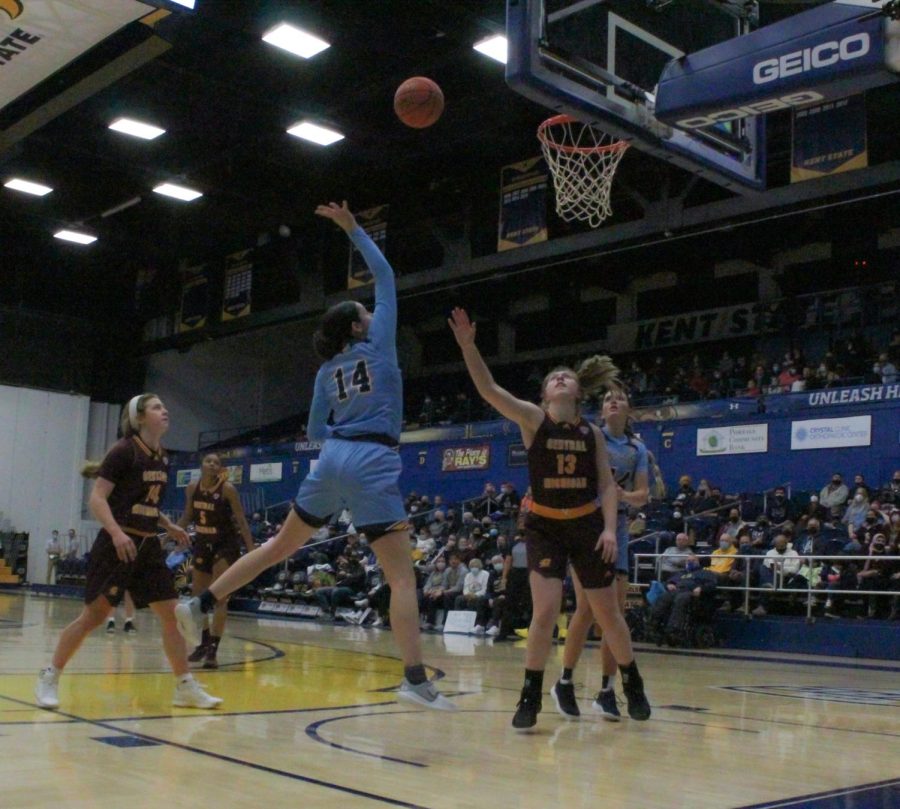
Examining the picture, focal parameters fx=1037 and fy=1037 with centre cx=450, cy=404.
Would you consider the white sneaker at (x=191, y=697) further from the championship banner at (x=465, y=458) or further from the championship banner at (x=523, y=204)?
the championship banner at (x=465, y=458)

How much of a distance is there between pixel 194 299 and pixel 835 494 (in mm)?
20966

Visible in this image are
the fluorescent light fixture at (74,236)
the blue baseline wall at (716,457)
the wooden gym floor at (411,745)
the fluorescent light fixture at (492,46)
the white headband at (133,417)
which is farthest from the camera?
the fluorescent light fixture at (74,236)

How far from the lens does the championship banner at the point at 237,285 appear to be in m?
30.0

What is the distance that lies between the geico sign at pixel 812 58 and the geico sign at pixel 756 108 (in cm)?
16

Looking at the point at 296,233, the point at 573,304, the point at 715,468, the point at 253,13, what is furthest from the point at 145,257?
the point at 715,468

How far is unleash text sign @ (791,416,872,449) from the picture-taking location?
61.8ft

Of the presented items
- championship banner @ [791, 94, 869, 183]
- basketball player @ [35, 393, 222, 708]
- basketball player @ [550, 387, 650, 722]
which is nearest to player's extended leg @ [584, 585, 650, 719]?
basketball player @ [550, 387, 650, 722]

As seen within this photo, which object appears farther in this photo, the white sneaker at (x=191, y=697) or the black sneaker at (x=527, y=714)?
the white sneaker at (x=191, y=697)

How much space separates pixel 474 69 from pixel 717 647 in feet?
36.2

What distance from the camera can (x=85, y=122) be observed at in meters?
21.8

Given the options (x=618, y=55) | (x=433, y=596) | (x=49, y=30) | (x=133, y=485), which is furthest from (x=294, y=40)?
(x=133, y=485)

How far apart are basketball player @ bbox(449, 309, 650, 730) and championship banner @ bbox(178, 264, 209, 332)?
89.9ft

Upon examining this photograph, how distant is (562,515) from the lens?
5.31m

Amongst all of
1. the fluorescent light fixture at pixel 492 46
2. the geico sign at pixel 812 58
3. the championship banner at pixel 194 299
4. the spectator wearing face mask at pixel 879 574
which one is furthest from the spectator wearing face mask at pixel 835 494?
the championship banner at pixel 194 299
